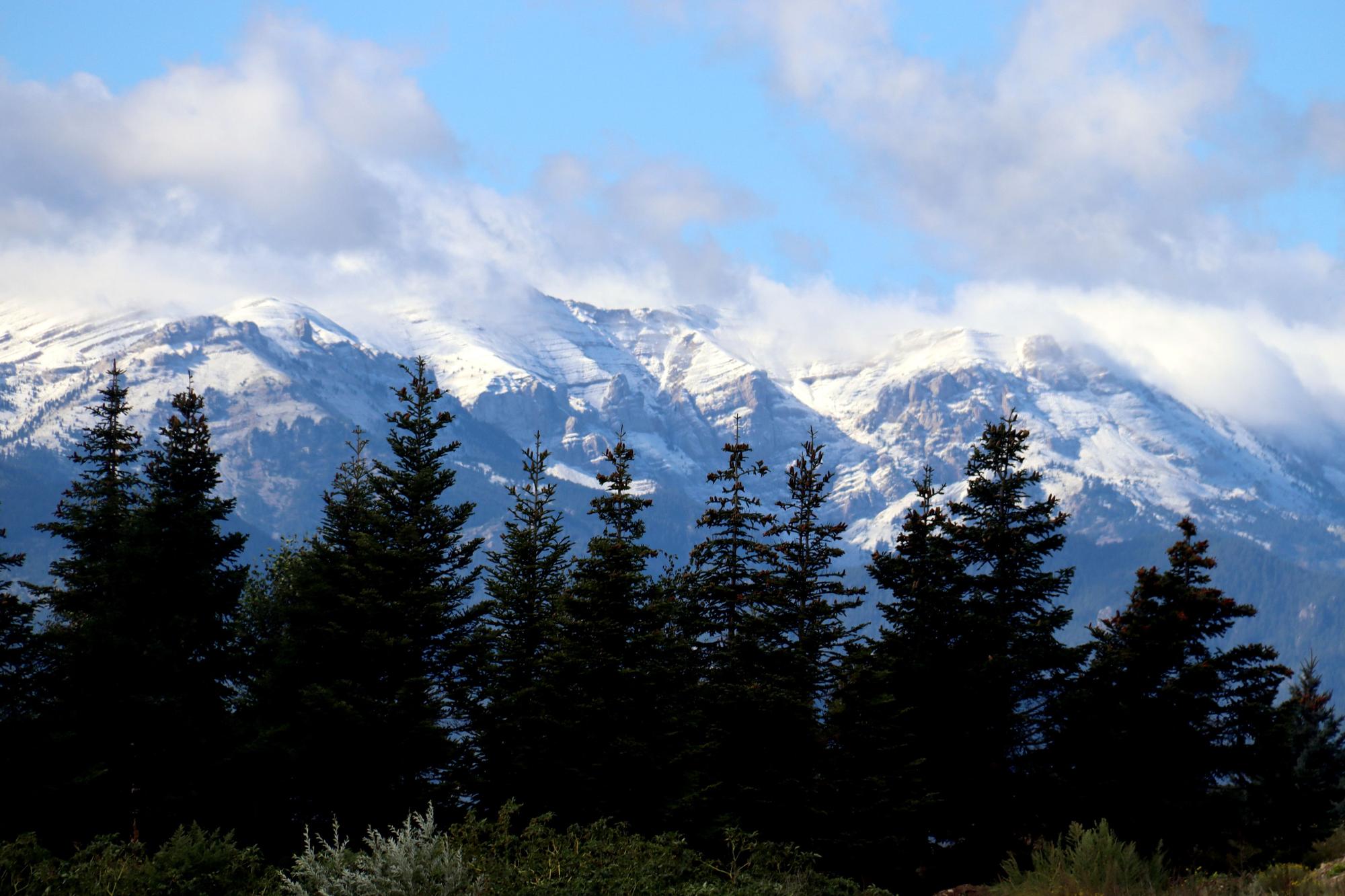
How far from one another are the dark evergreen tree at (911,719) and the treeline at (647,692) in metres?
0.10

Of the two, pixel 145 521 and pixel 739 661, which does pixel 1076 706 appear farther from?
pixel 145 521

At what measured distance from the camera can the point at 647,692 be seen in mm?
36531

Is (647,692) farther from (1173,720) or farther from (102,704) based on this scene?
(1173,720)

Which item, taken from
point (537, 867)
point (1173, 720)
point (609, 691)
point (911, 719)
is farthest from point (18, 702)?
point (1173, 720)

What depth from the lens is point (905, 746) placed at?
36750mm

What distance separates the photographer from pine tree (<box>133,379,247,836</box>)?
33656mm

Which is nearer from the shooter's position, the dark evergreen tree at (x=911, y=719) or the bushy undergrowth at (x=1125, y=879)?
the bushy undergrowth at (x=1125, y=879)

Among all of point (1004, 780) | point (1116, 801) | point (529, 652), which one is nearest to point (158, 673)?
point (529, 652)

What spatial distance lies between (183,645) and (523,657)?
33.6ft

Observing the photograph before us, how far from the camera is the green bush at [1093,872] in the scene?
15.5 metres

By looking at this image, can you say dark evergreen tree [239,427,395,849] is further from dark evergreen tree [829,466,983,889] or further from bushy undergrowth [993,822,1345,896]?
bushy undergrowth [993,822,1345,896]

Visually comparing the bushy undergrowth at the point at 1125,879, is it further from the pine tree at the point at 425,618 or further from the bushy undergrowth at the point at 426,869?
the pine tree at the point at 425,618

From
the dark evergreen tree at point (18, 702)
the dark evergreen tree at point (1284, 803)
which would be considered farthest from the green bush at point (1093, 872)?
the dark evergreen tree at point (18, 702)

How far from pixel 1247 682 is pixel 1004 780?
8.32m
